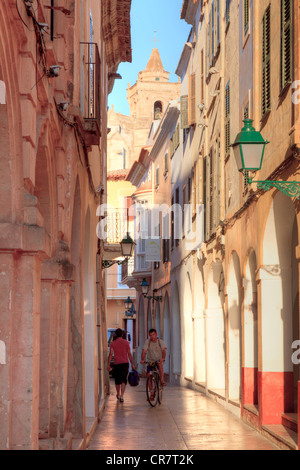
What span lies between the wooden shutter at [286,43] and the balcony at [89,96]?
108 inches

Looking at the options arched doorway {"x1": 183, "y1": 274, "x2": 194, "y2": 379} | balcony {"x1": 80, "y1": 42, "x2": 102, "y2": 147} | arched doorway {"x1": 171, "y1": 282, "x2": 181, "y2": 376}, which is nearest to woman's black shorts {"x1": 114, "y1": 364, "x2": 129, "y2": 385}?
balcony {"x1": 80, "y1": 42, "x2": 102, "y2": 147}

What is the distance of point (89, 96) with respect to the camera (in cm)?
1425

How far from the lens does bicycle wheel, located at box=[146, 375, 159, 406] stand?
19906mm

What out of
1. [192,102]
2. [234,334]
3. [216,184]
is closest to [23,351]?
[234,334]

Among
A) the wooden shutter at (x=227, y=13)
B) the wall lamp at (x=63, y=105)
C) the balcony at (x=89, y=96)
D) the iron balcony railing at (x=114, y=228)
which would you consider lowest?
the wall lamp at (x=63, y=105)

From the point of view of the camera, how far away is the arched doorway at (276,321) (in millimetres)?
14547

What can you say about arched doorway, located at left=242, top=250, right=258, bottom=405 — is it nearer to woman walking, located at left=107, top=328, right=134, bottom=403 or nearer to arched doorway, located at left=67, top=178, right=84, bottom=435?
woman walking, located at left=107, top=328, right=134, bottom=403

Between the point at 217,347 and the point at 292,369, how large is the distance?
830cm

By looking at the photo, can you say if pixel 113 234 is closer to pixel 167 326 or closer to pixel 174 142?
pixel 167 326

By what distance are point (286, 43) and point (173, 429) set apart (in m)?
6.80

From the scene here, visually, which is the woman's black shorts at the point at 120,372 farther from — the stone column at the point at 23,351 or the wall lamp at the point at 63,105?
the stone column at the point at 23,351

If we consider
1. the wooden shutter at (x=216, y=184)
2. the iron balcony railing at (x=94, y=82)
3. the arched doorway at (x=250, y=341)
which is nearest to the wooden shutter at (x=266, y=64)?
the iron balcony railing at (x=94, y=82)

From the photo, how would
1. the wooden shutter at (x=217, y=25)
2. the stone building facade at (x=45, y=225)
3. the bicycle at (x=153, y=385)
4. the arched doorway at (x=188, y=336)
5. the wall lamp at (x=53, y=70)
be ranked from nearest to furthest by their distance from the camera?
the stone building facade at (x=45, y=225), the wall lamp at (x=53, y=70), the bicycle at (x=153, y=385), the wooden shutter at (x=217, y=25), the arched doorway at (x=188, y=336)
